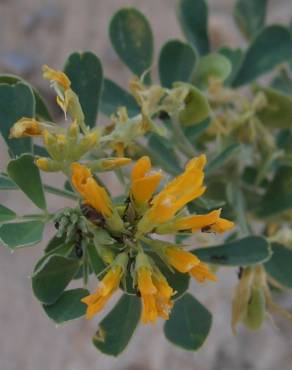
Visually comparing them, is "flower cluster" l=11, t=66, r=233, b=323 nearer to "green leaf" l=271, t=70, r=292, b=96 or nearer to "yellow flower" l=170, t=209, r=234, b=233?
"yellow flower" l=170, t=209, r=234, b=233

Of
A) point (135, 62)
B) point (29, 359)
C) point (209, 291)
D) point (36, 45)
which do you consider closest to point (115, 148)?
point (135, 62)

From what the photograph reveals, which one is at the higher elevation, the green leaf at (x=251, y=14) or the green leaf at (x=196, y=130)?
the green leaf at (x=251, y=14)

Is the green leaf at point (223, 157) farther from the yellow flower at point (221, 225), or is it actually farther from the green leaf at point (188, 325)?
the yellow flower at point (221, 225)

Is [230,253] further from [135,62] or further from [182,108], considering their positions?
[135,62]

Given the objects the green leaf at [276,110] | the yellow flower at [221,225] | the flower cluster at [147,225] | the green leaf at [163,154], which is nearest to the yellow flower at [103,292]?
the flower cluster at [147,225]

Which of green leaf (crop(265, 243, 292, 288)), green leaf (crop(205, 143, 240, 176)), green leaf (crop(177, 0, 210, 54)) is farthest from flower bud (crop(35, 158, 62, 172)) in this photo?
green leaf (crop(177, 0, 210, 54))
